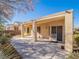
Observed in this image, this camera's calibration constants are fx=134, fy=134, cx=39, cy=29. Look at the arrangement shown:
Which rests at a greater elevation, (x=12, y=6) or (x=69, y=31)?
(x=12, y=6)

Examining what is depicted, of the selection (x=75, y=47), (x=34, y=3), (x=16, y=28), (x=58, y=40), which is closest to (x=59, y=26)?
(x=58, y=40)

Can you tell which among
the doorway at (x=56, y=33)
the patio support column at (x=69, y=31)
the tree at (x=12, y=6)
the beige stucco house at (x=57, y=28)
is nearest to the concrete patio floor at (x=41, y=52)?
the patio support column at (x=69, y=31)

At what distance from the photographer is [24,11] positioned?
456 inches

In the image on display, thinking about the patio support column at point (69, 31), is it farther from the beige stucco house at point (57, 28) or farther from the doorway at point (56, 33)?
the doorway at point (56, 33)

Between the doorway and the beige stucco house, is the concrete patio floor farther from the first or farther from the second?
the doorway

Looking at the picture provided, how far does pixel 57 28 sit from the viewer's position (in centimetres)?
2034

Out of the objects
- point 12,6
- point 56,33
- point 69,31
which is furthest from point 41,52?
point 56,33

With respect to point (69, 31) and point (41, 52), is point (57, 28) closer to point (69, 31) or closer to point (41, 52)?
point (69, 31)

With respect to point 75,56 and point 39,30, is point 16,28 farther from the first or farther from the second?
point 75,56

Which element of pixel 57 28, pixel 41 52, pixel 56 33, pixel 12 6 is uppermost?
pixel 12 6

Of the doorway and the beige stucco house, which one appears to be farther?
the doorway

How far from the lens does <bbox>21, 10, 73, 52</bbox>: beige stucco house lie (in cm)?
1266

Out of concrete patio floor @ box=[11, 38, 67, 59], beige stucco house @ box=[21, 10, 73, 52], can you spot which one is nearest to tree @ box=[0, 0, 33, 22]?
concrete patio floor @ box=[11, 38, 67, 59]

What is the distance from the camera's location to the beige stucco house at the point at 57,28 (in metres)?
12.7
